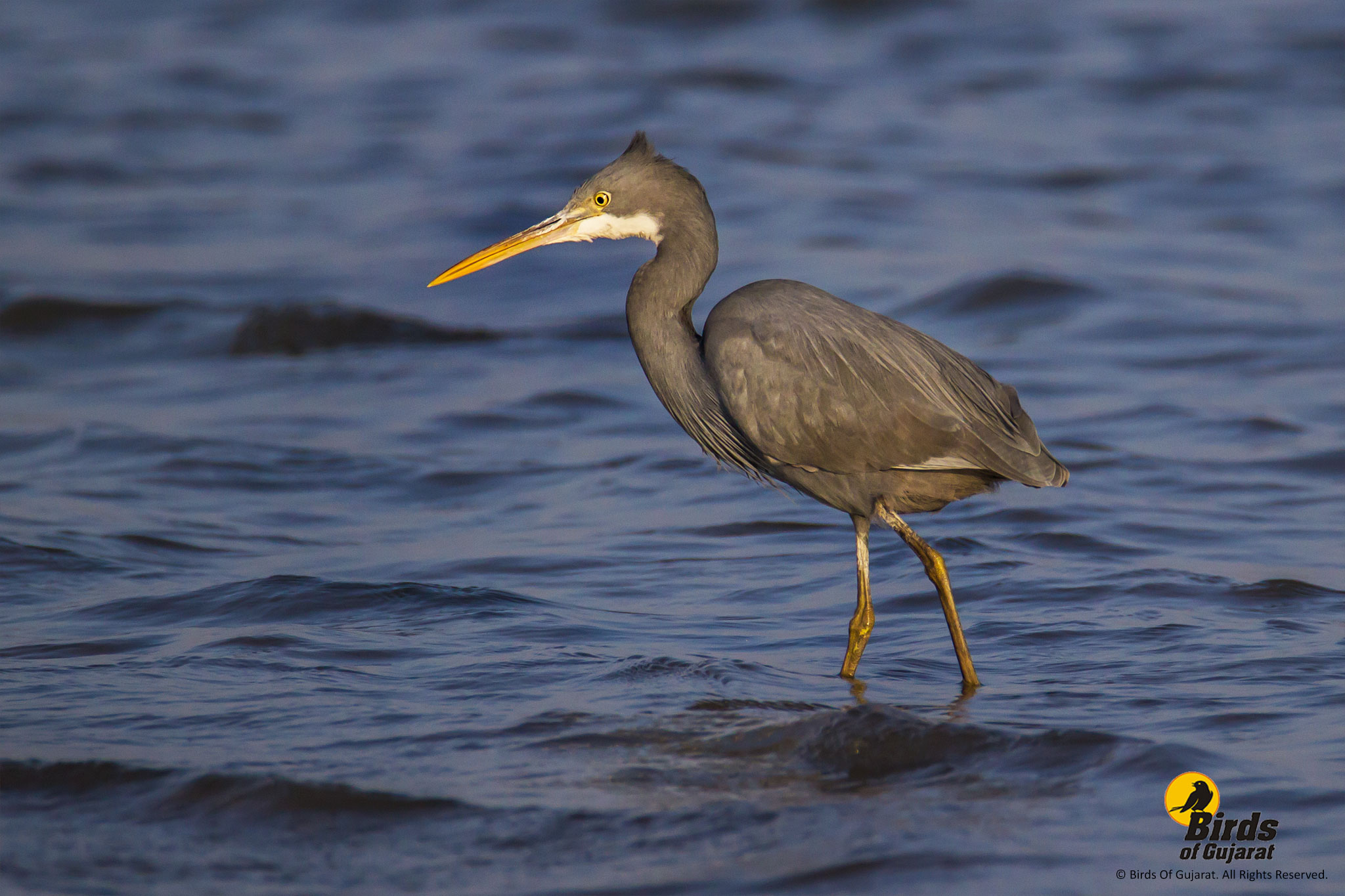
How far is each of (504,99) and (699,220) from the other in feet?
43.4

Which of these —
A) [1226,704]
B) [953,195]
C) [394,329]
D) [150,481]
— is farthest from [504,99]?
[1226,704]

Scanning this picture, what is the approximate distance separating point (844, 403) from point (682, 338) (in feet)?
2.40

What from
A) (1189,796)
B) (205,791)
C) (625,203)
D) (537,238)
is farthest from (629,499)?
(1189,796)

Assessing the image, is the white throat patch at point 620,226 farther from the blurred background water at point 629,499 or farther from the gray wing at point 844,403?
the blurred background water at point 629,499

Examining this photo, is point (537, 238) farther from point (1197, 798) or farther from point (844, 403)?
point (1197, 798)

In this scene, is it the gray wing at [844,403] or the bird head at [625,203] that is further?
the bird head at [625,203]

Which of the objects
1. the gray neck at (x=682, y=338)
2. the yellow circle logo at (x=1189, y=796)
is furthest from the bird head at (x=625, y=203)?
the yellow circle logo at (x=1189, y=796)

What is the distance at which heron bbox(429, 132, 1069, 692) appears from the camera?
19.2ft

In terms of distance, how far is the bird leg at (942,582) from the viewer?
570 centimetres

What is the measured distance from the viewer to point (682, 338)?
6.15m

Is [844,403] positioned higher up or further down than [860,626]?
higher up

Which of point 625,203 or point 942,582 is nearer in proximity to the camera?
point 942,582

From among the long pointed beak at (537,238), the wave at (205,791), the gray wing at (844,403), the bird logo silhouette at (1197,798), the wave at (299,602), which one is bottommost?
the bird logo silhouette at (1197,798)

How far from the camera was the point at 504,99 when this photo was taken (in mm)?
18922
